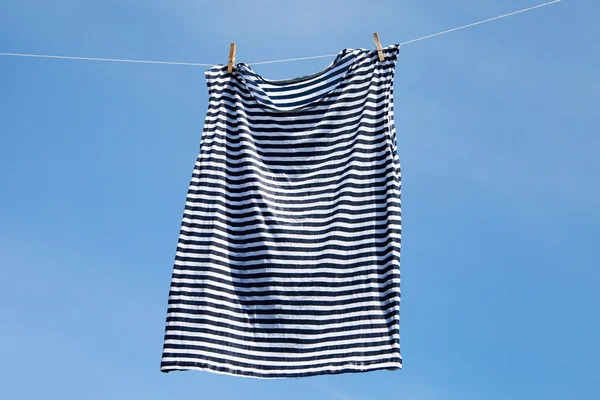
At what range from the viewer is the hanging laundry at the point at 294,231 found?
5715 mm

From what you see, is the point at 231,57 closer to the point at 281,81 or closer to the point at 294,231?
the point at 281,81

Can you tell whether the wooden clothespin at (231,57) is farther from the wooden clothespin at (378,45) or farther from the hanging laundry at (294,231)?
the wooden clothespin at (378,45)

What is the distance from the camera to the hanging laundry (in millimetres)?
5715

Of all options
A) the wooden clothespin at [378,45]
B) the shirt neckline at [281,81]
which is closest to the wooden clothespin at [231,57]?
the shirt neckline at [281,81]

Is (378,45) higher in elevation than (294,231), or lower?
higher

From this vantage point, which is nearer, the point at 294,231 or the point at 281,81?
the point at 294,231

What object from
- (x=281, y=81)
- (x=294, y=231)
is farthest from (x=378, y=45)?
(x=294, y=231)

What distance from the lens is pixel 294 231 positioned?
616 cm

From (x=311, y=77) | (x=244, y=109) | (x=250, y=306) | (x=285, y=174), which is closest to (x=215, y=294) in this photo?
(x=250, y=306)

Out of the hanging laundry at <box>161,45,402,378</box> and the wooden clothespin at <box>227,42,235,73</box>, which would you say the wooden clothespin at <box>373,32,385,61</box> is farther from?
the wooden clothespin at <box>227,42,235,73</box>

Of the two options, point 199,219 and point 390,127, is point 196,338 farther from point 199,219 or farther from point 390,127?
point 390,127

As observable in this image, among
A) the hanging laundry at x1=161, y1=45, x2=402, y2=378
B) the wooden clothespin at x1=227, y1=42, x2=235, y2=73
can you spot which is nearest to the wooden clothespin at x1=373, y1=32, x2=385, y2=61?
the hanging laundry at x1=161, y1=45, x2=402, y2=378

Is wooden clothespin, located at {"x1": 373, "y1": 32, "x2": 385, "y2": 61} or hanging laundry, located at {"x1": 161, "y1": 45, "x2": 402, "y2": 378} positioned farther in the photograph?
wooden clothespin, located at {"x1": 373, "y1": 32, "x2": 385, "y2": 61}

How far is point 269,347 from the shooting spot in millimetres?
5770
